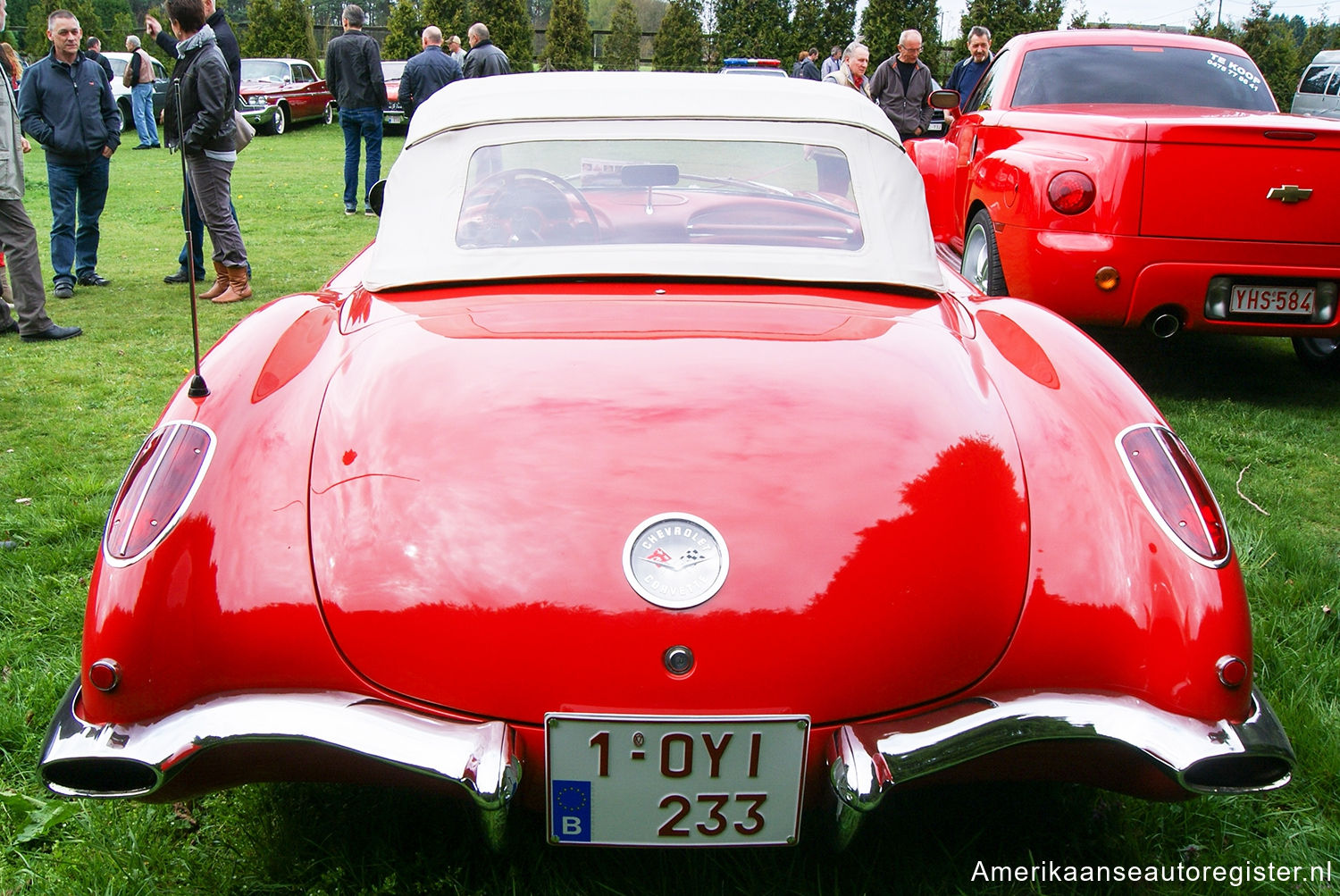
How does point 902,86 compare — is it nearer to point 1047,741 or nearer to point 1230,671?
point 1230,671

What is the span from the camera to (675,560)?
67.2 inches

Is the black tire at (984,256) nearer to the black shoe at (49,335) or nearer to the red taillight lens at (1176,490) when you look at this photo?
the red taillight lens at (1176,490)

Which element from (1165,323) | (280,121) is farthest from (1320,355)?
(280,121)

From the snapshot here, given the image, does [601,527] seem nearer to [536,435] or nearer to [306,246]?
[536,435]

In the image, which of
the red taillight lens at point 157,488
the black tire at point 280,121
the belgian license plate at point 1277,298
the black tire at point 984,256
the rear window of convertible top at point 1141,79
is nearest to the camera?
the red taillight lens at point 157,488

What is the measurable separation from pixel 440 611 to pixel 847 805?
2.26 feet

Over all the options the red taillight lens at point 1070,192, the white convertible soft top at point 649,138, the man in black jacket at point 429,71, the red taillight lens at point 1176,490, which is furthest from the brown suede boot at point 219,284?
the red taillight lens at point 1176,490

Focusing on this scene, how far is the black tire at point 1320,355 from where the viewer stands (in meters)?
5.40

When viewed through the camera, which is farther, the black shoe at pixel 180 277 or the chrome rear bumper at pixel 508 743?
the black shoe at pixel 180 277

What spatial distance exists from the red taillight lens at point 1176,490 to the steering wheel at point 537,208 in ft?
4.50

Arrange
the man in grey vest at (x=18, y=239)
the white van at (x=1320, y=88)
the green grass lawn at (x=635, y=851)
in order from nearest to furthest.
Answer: the green grass lawn at (x=635, y=851)
the man in grey vest at (x=18, y=239)
the white van at (x=1320, y=88)

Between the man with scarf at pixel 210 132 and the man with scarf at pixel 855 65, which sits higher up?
the man with scarf at pixel 855 65

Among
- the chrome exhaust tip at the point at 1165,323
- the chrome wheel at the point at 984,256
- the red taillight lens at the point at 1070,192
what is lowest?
the chrome exhaust tip at the point at 1165,323

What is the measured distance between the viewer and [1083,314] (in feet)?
15.2
